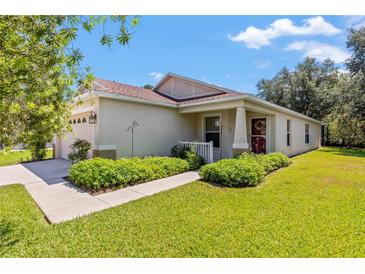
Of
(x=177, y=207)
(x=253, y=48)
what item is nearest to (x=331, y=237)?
(x=177, y=207)

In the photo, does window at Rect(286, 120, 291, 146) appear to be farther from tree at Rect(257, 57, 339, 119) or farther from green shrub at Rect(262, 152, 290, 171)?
tree at Rect(257, 57, 339, 119)

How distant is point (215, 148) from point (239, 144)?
2847mm

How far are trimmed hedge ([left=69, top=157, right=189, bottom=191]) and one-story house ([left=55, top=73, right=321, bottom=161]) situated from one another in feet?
4.96

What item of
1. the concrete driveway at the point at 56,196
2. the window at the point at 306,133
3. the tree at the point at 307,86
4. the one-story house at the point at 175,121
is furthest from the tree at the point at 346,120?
the concrete driveway at the point at 56,196

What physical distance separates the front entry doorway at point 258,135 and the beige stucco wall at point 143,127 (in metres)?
3.62

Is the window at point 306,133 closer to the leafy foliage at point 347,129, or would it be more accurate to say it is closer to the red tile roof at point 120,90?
the leafy foliage at point 347,129

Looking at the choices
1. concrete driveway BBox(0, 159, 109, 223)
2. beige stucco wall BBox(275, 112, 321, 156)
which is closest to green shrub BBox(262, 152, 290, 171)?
beige stucco wall BBox(275, 112, 321, 156)

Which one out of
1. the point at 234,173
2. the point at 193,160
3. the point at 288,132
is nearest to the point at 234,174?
the point at 234,173

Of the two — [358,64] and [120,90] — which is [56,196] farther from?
[358,64]

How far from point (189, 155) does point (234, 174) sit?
306 cm

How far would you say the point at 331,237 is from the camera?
327cm

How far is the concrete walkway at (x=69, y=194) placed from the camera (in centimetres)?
449

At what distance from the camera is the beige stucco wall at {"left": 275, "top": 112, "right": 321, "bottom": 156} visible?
11664mm
